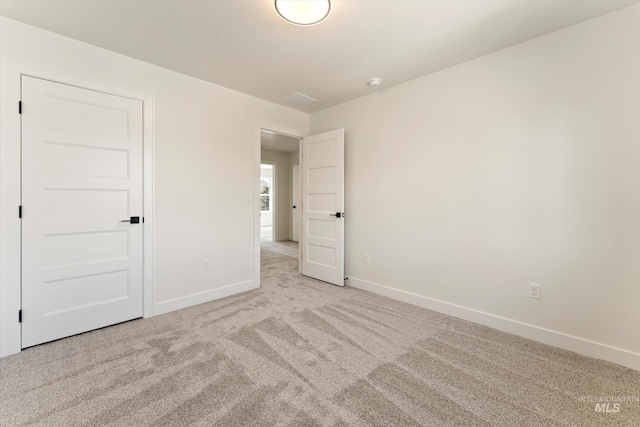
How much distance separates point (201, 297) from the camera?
2.99 m

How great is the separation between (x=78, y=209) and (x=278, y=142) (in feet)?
14.3

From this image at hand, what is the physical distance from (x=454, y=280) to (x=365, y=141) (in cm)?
195

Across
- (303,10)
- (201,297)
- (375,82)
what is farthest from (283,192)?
(303,10)

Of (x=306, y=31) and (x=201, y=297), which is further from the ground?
(x=306, y=31)

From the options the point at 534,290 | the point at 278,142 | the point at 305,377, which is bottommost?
the point at 305,377

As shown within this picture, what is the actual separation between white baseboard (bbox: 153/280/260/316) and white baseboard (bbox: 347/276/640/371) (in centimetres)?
172

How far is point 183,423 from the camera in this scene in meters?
1.36

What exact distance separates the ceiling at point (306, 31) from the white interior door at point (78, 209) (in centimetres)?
54

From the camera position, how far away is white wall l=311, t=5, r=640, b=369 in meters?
1.89

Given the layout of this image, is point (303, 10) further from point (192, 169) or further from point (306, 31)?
point (192, 169)

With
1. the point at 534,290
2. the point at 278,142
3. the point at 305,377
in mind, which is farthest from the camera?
the point at 278,142

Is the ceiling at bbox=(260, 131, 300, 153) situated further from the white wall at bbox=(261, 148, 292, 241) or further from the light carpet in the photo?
the light carpet

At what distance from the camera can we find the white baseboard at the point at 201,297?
8.93ft

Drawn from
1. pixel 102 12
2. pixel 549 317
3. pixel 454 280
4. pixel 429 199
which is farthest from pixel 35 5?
pixel 549 317
